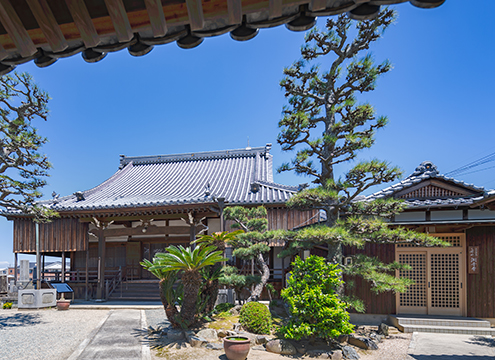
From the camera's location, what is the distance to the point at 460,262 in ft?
33.3

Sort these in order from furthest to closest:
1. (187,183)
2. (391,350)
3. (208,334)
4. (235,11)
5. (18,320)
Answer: (187,183)
(18,320)
(208,334)
(391,350)
(235,11)

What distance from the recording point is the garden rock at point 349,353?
701 centimetres

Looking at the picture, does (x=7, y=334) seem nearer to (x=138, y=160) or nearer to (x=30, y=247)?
(x=30, y=247)

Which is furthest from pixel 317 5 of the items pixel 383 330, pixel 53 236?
pixel 53 236

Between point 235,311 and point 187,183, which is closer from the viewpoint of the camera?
point 235,311

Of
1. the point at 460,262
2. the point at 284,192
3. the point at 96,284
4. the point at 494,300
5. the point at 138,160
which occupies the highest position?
the point at 138,160

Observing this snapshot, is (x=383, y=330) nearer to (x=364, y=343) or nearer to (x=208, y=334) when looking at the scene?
(x=364, y=343)

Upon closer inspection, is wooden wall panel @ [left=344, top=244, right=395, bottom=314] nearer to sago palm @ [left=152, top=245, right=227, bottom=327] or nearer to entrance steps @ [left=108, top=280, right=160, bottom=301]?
sago palm @ [left=152, top=245, right=227, bottom=327]

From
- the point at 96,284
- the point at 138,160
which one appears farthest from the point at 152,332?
the point at 138,160

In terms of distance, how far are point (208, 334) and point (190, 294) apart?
3.61ft

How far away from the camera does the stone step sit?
900 cm

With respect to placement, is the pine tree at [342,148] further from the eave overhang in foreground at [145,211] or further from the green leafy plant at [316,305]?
the eave overhang in foreground at [145,211]

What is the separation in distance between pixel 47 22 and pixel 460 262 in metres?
11.9

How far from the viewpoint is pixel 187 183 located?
18.8m
